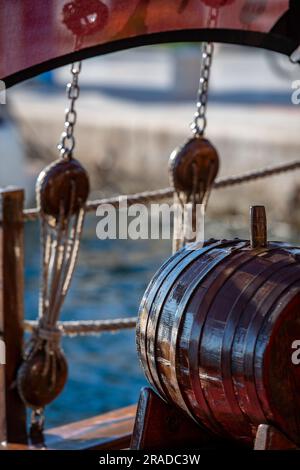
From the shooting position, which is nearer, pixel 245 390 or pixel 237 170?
pixel 245 390

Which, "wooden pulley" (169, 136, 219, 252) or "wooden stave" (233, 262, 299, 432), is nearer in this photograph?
"wooden stave" (233, 262, 299, 432)

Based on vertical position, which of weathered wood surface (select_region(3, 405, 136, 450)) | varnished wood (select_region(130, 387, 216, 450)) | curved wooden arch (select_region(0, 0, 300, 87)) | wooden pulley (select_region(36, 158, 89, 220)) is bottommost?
weathered wood surface (select_region(3, 405, 136, 450))

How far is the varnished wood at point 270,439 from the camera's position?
2.21m

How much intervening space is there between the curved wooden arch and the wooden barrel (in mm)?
597

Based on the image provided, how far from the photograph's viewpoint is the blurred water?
796 cm

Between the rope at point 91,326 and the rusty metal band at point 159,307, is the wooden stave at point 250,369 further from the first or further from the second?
the rope at point 91,326

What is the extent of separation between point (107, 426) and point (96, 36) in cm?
138

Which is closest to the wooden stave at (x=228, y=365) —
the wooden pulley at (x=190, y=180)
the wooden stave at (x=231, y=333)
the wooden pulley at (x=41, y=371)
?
the wooden stave at (x=231, y=333)

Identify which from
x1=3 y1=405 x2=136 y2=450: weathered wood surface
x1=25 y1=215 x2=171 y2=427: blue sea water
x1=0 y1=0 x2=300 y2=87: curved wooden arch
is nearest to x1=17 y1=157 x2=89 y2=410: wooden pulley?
x1=3 y1=405 x2=136 y2=450: weathered wood surface

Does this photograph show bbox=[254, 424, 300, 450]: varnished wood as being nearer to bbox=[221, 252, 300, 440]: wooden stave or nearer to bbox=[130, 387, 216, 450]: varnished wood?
bbox=[221, 252, 300, 440]: wooden stave

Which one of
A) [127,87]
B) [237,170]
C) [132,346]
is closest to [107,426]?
[132,346]

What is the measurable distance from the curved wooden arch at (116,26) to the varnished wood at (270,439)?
1.02m
